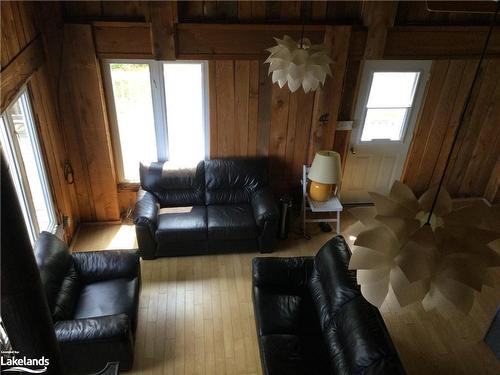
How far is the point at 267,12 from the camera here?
164 inches

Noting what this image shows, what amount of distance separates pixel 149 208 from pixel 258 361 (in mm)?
1977

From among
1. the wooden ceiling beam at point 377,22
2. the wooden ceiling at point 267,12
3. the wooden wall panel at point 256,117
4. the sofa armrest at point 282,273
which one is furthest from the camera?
the wooden wall panel at point 256,117

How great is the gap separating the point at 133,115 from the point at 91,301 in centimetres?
219

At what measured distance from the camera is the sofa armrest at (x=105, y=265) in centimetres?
366

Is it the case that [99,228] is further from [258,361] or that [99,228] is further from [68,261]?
[258,361]

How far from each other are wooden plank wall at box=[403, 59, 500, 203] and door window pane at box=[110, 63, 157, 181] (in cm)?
332

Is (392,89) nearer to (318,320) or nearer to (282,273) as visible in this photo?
(282,273)

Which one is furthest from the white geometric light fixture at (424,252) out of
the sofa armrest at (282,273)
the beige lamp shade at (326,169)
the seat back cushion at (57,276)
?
the beige lamp shade at (326,169)

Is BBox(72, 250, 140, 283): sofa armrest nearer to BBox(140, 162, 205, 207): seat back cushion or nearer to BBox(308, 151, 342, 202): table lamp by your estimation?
BBox(140, 162, 205, 207): seat back cushion

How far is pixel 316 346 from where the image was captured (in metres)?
3.16

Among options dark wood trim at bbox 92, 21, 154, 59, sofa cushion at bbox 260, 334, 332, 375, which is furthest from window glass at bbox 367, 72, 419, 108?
sofa cushion at bbox 260, 334, 332, 375

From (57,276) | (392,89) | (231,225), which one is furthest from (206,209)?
(392,89)

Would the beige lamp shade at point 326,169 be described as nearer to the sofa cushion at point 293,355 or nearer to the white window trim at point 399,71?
the white window trim at point 399,71

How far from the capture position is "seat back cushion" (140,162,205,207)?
15.4ft
